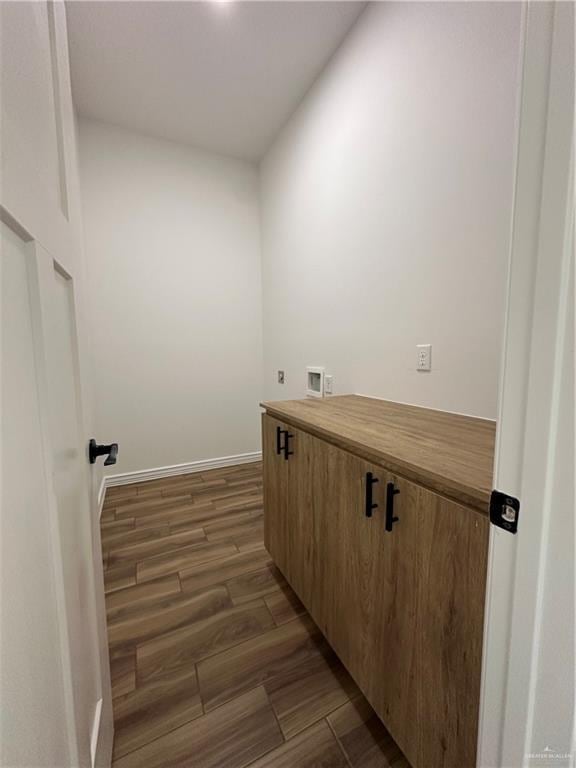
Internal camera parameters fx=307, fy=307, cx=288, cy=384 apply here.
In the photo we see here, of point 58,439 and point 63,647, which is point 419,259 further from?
point 63,647

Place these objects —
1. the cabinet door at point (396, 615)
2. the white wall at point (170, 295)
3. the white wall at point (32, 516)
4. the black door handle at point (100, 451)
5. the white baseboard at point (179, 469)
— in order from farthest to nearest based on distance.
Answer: the white baseboard at point (179, 469)
the white wall at point (170, 295)
the black door handle at point (100, 451)
the cabinet door at point (396, 615)
the white wall at point (32, 516)

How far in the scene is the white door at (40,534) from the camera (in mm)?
364

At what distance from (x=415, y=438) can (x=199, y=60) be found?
248cm

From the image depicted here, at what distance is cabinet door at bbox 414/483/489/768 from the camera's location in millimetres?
617

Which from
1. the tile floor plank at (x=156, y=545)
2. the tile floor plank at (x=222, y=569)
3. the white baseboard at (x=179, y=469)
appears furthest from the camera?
the white baseboard at (x=179, y=469)

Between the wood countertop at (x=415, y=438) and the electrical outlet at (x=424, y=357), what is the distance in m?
0.19

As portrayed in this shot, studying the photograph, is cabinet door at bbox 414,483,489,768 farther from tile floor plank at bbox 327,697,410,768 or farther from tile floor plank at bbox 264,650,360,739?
tile floor plank at bbox 264,650,360,739

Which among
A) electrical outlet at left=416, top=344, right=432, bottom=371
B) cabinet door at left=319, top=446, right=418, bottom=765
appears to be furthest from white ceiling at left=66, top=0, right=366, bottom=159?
cabinet door at left=319, top=446, right=418, bottom=765

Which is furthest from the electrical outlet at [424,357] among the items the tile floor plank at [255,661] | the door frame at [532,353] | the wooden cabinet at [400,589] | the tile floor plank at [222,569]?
the tile floor plank at [222,569]

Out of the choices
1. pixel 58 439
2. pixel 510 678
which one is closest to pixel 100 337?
pixel 58 439

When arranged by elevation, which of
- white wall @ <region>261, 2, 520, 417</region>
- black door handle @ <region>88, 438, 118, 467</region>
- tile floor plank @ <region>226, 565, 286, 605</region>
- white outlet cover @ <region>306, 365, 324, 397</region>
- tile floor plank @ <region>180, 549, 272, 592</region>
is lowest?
tile floor plank @ <region>226, 565, 286, 605</region>

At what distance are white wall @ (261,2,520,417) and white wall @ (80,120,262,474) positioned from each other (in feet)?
2.92

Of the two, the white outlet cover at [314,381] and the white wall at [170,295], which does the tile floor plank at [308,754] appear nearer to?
the white outlet cover at [314,381]

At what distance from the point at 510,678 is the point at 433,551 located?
0.77 ft
